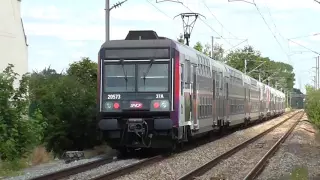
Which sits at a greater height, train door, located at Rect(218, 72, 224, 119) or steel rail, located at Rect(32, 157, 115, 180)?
train door, located at Rect(218, 72, 224, 119)

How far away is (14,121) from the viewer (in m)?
16.5

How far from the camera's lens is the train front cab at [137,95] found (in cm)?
1708

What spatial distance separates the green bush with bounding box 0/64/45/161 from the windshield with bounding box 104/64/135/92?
2.38 meters

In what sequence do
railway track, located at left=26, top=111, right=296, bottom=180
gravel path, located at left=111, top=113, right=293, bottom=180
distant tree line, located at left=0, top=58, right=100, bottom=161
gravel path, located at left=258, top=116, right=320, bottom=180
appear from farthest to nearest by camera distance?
distant tree line, located at left=0, top=58, right=100, bottom=161 < gravel path, located at left=258, top=116, right=320, bottom=180 < gravel path, located at left=111, top=113, right=293, bottom=180 < railway track, located at left=26, top=111, right=296, bottom=180

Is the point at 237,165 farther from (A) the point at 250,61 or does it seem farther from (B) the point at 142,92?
(A) the point at 250,61

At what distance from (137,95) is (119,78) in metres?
0.79

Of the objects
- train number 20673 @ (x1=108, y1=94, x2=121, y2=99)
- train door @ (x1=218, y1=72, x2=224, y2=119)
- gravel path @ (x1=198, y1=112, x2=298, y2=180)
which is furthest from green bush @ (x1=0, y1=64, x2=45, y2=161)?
train door @ (x1=218, y1=72, x2=224, y2=119)

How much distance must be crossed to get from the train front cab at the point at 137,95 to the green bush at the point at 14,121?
2123mm

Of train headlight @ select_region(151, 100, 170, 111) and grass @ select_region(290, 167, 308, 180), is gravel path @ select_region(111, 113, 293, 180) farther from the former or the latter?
grass @ select_region(290, 167, 308, 180)

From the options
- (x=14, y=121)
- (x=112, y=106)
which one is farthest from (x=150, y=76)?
(x=14, y=121)

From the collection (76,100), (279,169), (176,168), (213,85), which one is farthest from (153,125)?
(213,85)

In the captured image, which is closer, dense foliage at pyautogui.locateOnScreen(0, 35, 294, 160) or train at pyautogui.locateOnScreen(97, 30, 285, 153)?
dense foliage at pyautogui.locateOnScreen(0, 35, 294, 160)

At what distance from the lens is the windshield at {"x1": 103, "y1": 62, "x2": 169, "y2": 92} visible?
17234 mm

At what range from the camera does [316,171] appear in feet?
50.0
